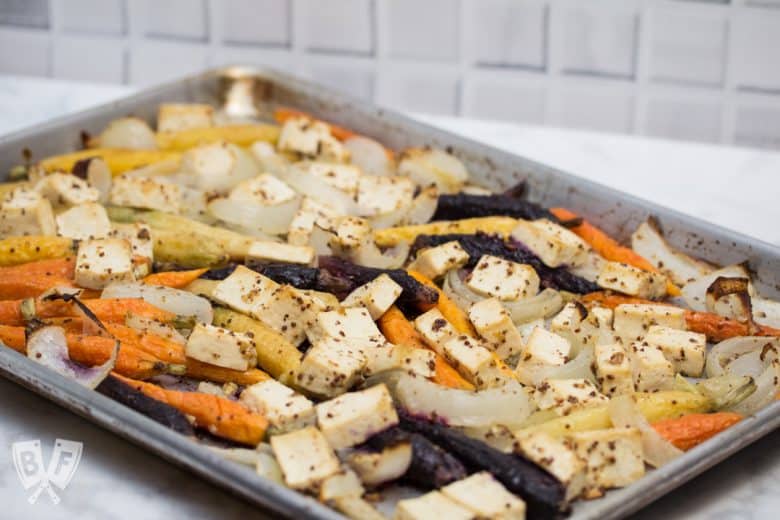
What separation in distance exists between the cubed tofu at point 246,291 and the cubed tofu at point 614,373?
68 cm

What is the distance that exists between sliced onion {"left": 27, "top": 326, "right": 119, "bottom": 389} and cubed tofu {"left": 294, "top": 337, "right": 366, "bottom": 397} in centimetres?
36

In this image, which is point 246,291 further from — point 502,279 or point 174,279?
point 502,279

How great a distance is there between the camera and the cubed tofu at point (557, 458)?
1.89 metres

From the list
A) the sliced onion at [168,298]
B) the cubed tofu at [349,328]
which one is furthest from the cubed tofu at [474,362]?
the sliced onion at [168,298]

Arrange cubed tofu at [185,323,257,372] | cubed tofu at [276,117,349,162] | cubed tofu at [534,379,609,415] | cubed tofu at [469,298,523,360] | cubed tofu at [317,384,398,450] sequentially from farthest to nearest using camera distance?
1. cubed tofu at [276,117,349,162]
2. cubed tofu at [469,298,523,360]
3. cubed tofu at [185,323,257,372]
4. cubed tofu at [534,379,609,415]
5. cubed tofu at [317,384,398,450]

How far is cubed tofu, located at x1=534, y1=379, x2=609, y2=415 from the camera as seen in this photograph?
2.13 meters

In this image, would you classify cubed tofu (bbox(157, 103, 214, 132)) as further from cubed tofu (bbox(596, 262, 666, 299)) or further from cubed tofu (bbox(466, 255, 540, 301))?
cubed tofu (bbox(596, 262, 666, 299))

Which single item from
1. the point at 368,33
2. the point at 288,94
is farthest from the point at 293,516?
the point at 368,33

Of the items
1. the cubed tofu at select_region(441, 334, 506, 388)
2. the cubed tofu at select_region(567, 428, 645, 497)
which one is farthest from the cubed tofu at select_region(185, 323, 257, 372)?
the cubed tofu at select_region(567, 428, 645, 497)

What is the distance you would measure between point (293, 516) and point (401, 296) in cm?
79

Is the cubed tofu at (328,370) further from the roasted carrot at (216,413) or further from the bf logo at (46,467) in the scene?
the bf logo at (46,467)

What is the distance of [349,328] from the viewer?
232 cm

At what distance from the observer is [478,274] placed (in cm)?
255

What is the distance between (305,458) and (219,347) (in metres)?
0.41
